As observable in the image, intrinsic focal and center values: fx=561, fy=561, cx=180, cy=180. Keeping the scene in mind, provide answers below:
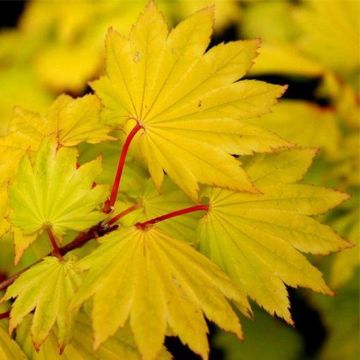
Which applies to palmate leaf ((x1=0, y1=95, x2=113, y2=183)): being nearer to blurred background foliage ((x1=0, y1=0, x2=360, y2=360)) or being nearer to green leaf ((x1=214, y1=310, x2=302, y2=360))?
blurred background foliage ((x1=0, y1=0, x2=360, y2=360))

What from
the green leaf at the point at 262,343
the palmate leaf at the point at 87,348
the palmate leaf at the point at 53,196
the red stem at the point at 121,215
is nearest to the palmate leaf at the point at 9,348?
the palmate leaf at the point at 87,348

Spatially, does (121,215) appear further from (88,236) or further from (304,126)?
(304,126)

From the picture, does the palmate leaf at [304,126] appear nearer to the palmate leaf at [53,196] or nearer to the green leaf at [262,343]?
the palmate leaf at [53,196]

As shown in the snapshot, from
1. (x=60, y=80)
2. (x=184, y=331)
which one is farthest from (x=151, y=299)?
(x=60, y=80)

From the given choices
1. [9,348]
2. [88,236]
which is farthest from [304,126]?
[9,348]

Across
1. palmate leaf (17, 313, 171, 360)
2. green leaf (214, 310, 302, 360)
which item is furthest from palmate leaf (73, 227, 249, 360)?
green leaf (214, 310, 302, 360)

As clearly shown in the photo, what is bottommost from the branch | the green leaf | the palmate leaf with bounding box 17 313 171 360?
the green leaf

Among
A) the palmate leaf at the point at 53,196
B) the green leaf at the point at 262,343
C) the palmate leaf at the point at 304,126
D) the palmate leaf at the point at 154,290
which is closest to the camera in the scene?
the palmate leaf at the point at 154,290
